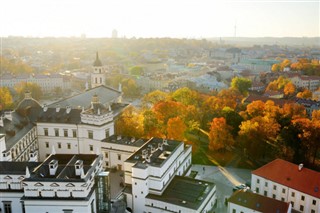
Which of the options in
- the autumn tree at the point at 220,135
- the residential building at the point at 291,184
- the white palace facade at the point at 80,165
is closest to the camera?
the white palace facade at the point at 80,165

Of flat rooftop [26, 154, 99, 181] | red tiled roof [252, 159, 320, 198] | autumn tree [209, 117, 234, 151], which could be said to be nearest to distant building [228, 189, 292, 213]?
red tiled roof [252, 159, 320, 198]

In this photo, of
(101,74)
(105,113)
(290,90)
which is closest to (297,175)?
(105,113)

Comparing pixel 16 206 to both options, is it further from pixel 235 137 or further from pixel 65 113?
pixel 235 137

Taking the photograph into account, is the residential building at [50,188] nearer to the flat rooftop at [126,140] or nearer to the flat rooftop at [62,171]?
the flat rooftop at [62,171]

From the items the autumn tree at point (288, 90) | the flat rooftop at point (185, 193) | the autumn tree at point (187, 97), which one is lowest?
the flat rooftop at point (185, 193)

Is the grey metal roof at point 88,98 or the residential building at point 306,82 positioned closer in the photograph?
the grey metal roof at point 88,98

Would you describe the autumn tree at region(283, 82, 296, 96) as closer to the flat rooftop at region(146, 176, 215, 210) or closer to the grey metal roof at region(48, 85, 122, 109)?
the grey metal roof at region(48, 85, 122, 109)

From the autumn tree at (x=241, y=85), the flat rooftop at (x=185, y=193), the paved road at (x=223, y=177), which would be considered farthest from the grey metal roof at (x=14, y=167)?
the autumn tree at (x=241, y=85)

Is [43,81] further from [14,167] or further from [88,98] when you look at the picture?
[14,167]
